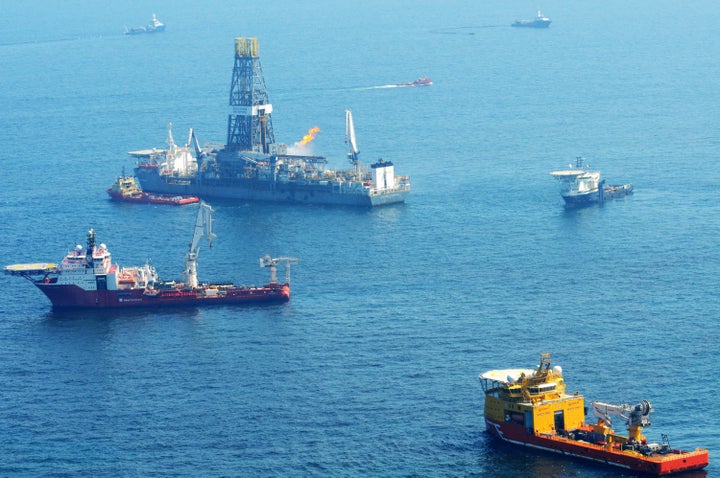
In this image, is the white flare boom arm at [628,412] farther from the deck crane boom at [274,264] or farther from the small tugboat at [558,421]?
the deck crane boom at [274,264]

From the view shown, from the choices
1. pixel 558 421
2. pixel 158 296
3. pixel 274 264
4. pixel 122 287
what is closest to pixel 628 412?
pixel 558 421

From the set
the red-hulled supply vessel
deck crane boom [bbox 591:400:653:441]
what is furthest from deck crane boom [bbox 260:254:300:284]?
deck crane boom [bbox 591:400:653:441]

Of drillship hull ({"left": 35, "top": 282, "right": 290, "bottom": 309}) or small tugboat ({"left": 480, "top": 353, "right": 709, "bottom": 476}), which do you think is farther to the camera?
drillship hull ({"left": 35, "top": 282, "right": 290, "bottom": 309})

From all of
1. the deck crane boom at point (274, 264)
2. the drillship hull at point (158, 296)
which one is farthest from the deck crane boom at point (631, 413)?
the deck crane boom at point (274, 264)

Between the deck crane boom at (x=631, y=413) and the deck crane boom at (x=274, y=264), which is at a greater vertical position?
the deck crane boom at (x=274, y=264)

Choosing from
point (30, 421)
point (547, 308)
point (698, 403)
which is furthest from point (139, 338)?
point (698, 403)

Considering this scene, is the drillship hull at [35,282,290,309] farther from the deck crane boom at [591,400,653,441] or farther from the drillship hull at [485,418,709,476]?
the deck crane boom at [591,400,653,441]

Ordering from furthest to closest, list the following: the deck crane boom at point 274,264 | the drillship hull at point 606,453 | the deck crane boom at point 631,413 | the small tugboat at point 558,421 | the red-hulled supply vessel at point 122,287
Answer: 1. the deck crane boom at point 274,264
2. the red-hulled supply vessel at point 122,287
3. the small tugboat at point 558,421
4. the deck crane boom at point 631,413
5. the drillship hull at point 606,453
